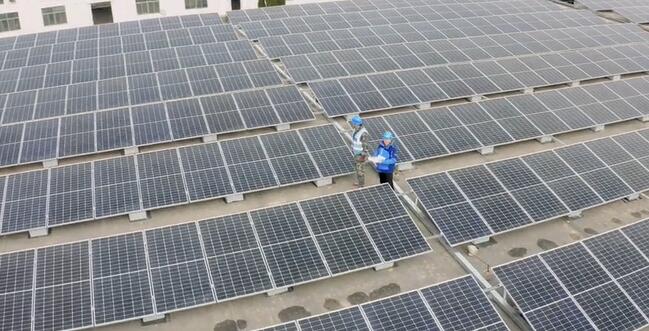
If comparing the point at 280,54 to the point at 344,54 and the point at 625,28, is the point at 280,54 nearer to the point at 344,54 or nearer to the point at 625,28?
the point at 344,54

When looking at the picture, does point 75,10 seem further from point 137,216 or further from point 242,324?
point 242,324

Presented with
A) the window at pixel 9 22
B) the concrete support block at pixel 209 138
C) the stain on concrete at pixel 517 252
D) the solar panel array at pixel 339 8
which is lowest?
the window at pixel 9 22

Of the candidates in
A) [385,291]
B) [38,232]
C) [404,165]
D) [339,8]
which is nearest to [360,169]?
[404,165]

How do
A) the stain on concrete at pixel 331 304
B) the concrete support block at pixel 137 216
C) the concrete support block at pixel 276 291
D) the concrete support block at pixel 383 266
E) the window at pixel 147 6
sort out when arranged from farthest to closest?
the window at pixel 147 6, the concrete support block at pixel 137 216, the concrete support block at pixel 383 266, the concrete support block at pixel 276 291, the stain on concrete at pixel 331 304

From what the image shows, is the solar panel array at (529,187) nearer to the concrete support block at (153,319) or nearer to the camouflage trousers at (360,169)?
the camouflage trousers at (360,169)

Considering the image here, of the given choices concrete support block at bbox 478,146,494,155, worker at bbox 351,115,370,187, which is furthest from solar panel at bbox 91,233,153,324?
concrete support block at bbox 478,146,494,155

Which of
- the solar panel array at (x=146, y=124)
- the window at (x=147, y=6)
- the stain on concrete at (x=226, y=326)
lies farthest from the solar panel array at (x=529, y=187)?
the window at (x=147, y=6)

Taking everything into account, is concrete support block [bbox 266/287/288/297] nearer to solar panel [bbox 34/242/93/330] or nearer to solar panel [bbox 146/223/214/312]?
solar panel [bbox 146/223/214/312]

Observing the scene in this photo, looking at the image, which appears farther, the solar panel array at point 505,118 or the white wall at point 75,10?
the white wall at point 75,10
